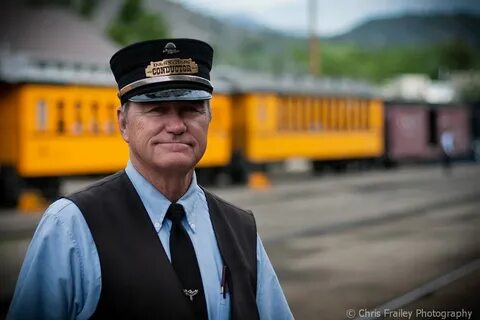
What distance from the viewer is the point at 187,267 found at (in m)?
2.05

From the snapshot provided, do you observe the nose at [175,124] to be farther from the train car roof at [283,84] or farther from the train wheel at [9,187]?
the train car roof at [283,84]

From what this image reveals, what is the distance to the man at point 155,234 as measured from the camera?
1898 mm

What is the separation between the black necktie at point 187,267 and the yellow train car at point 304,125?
2177 centimetres

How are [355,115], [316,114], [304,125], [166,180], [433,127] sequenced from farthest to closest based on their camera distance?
[433,127] < [355,115] < [316,114] < [304,125] < [166,180]

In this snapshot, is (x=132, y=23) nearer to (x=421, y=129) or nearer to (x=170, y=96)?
(x=421, y=129)

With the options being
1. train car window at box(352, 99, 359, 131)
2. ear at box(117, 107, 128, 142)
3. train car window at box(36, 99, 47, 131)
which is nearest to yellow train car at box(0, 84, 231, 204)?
train car window at box(36, 99, 47, 131)

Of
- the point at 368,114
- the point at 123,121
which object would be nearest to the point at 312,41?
the point at 368,114

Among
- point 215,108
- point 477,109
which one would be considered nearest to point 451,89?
point 477,109

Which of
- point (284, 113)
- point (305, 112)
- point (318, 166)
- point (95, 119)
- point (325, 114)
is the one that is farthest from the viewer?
point (318, 166)

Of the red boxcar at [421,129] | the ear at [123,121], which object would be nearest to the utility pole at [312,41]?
the red boxcar at [421,129]

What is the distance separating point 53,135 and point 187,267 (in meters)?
16.4

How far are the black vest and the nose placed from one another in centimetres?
20

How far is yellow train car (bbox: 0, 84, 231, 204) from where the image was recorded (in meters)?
17.2

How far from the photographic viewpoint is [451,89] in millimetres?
89938
